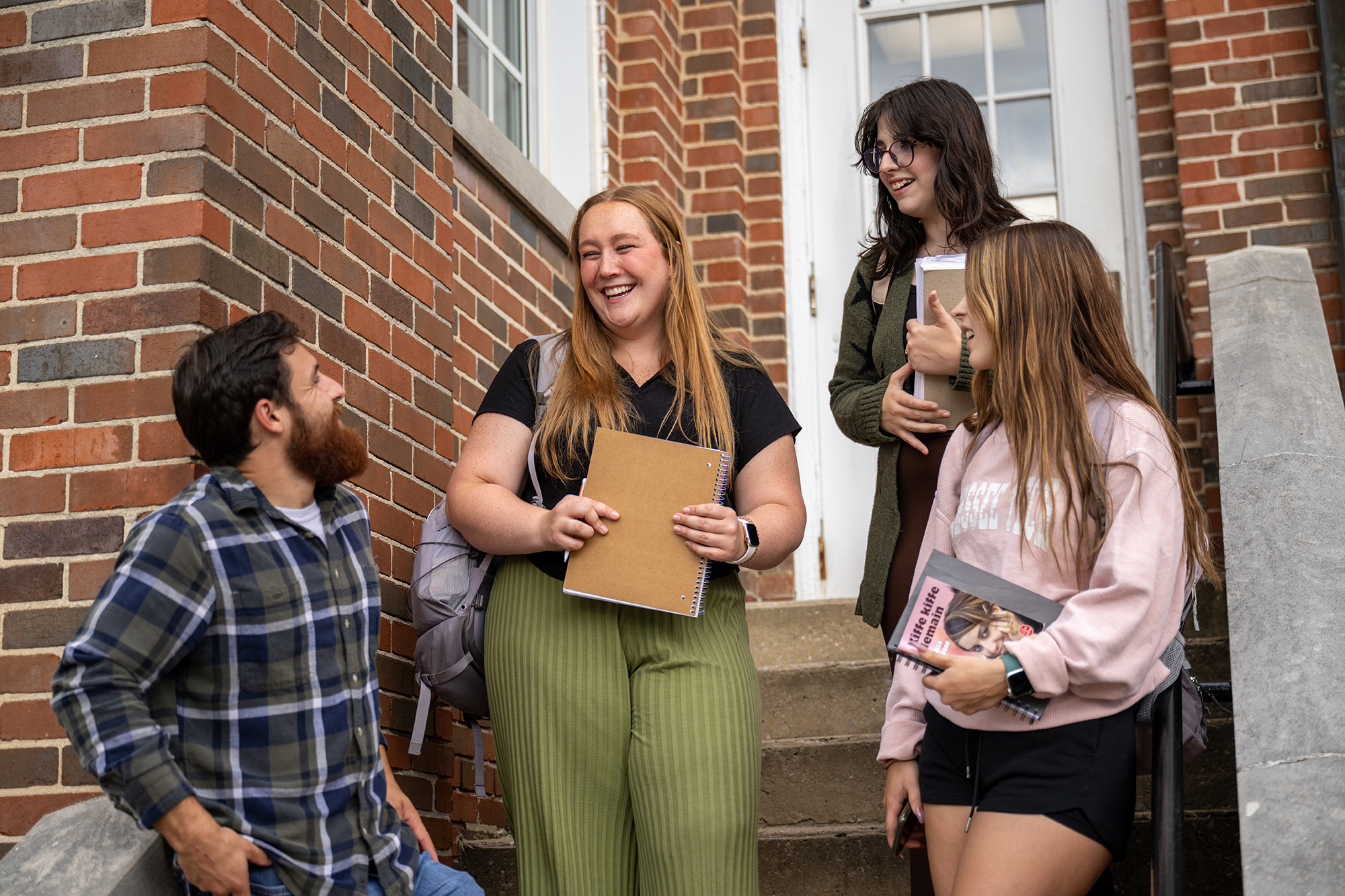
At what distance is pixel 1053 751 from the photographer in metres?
2.06

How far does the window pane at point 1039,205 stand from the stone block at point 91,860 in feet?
14.8

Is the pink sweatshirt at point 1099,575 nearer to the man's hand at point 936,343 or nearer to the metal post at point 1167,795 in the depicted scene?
the metal post at point 1167,795

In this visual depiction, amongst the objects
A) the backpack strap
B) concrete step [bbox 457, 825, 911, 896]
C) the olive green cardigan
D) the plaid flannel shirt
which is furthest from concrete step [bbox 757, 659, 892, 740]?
the plaid flannel shirt

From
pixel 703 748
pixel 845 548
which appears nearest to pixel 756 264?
pixel 845 548

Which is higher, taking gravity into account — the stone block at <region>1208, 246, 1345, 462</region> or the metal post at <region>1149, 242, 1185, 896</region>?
the stone block at <region>1208, 246, 1345, 462</region>

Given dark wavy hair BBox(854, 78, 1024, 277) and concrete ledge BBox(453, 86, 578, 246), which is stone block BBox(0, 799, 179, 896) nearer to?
dark wavy hair BBox(854, 78, 1024, 277)

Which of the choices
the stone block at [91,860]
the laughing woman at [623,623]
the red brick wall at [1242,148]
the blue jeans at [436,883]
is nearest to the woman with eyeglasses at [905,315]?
the laughing woman at [623,623]

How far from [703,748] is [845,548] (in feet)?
10.5

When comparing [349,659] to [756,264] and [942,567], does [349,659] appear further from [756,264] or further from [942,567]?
[756,264]

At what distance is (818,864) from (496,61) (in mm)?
3276

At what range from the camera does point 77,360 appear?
2609mm

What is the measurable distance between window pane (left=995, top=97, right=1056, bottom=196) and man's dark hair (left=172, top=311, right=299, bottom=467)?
4189mm

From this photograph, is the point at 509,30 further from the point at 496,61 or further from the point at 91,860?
the point at 91,860

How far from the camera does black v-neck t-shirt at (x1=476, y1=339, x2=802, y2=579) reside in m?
2.71
